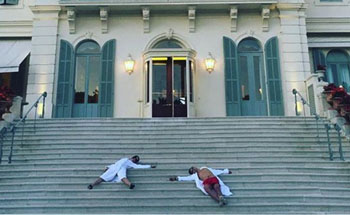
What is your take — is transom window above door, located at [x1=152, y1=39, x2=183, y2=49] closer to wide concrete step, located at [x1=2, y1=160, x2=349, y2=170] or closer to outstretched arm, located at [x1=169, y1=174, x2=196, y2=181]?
wide concrete step, located at [x1=2, y1=160, x2=349, y2=170]

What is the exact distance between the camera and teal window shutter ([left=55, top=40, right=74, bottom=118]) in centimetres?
1242

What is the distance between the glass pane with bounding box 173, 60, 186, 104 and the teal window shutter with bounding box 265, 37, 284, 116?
317 cm

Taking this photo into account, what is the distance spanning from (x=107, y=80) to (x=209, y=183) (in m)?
7.58

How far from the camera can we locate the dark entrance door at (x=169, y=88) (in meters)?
12.2

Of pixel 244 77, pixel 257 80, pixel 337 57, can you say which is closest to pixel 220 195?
pixel 244 77

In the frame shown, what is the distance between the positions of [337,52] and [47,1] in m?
12.0

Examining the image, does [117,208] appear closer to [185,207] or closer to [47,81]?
[185,207]

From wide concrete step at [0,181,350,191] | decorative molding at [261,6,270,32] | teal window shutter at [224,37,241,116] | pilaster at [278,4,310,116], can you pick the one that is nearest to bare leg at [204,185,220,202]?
wide concrete step at [0,181,350,191]

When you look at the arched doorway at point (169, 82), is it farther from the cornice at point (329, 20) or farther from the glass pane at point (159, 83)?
the cornice at point (329, 20)

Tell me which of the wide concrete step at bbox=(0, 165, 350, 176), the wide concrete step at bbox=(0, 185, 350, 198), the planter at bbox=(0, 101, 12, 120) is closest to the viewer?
the wide concrete step at bbox=(0, 185, 350, 198)

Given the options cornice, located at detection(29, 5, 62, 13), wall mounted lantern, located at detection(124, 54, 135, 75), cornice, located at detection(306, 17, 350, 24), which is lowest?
wall mounted lantern, located at detection(124, 54, 135, 75)

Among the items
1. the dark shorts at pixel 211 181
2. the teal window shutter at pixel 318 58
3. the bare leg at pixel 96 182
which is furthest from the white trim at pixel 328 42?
the bare leg at pixel 96 182

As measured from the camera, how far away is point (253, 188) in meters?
6.64

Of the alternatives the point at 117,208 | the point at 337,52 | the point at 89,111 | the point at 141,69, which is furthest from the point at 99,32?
the point at 337,52
